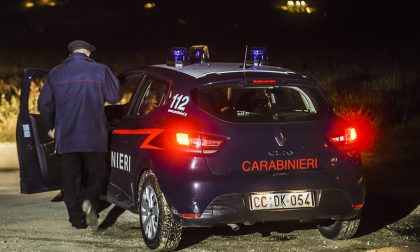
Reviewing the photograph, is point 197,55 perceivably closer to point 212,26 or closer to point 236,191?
point 236,191

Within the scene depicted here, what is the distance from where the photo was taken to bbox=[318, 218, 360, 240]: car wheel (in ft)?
23.7

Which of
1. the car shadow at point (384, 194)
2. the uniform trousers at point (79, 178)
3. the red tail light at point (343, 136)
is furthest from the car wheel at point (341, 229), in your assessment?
the uniform trousers at point (79, 178)

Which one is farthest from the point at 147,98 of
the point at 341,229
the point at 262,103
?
the point at 341,229

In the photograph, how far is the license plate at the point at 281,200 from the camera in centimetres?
655

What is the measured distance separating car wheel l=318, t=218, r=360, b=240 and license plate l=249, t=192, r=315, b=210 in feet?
2.11

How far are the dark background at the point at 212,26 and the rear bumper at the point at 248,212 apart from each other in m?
25.1

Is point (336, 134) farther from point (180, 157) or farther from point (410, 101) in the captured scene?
point (410, 101)

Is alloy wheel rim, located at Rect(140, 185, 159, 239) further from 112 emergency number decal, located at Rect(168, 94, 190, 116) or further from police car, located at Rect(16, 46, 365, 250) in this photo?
112 emergency number decal, located at Rect(168, 94, 190, 116)

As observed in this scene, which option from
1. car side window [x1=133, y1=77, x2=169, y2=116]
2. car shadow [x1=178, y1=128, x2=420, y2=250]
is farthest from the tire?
car side window [x1=133, y1=77, x2=169, y2=116]

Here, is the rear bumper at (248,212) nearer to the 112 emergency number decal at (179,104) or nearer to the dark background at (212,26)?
the 112 emergency number decal at (179,104)

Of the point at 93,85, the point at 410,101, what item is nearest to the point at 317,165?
the point at 93,85

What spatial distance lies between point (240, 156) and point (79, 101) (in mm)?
1705

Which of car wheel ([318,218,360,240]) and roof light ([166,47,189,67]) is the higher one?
roof light ([166,47,189,67])

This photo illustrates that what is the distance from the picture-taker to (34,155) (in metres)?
8.14
